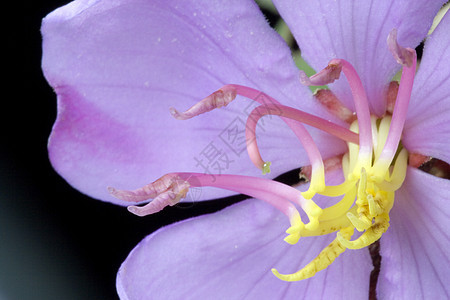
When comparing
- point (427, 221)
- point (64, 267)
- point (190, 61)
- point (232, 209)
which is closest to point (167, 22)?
point (190, 61)

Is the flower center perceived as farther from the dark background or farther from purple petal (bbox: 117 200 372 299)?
the dark background

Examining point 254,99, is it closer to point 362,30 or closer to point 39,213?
point 362,30

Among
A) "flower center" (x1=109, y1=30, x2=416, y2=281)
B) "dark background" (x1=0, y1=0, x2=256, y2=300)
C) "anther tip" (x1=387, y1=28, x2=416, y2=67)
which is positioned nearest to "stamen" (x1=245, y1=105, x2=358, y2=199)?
"flower center" (x1=109, y1=30, x2=416, y2=281)

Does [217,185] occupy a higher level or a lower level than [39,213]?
higher

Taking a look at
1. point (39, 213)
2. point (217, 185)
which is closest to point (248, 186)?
point (217, 185)

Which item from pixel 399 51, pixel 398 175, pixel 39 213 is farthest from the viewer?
pixel 39 213

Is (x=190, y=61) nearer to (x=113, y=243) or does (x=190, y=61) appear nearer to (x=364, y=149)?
(x=364, y=149)

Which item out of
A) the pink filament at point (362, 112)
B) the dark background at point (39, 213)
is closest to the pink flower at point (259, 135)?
the pink filament at point (362, 112)
